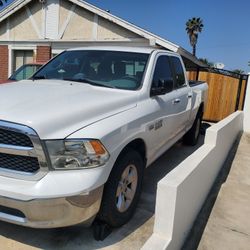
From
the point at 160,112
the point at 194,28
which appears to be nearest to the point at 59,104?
the point at 160,112

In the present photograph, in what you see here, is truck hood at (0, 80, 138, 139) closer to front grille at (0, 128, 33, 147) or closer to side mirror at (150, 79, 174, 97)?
front grille at (0, 128, 33, 147)

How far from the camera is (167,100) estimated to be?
4.74 m

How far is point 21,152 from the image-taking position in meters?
2.76

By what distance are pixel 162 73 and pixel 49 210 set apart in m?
2.79

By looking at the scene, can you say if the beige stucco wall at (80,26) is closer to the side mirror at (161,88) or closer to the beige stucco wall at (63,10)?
the beige stucco wall at (63,10)

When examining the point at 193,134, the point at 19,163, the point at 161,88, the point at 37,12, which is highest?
the point at 37,12

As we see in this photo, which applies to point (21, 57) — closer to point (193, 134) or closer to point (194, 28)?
point (193, 134)

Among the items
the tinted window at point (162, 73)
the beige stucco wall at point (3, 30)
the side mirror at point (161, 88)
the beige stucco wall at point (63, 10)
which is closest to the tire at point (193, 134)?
the tinted window at point (162, 73)

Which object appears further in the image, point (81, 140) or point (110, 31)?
point (110, 31)

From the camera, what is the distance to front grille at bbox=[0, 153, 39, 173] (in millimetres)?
2801

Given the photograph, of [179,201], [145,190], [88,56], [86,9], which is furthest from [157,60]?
[86,9]

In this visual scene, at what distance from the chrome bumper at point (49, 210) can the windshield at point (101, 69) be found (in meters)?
1.72

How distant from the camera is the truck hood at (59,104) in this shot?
2824 millimetres

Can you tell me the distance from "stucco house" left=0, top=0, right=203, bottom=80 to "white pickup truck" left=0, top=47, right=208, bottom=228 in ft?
26.8
